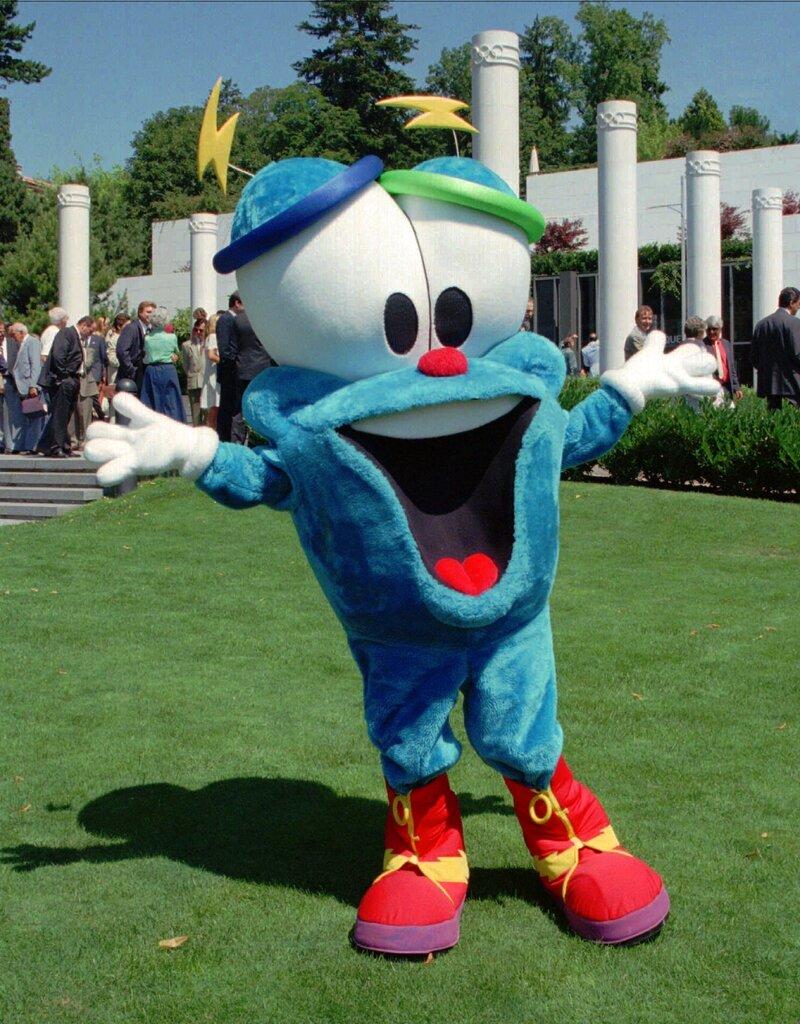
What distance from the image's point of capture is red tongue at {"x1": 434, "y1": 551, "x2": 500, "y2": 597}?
3734 mm

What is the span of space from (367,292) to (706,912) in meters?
2.14

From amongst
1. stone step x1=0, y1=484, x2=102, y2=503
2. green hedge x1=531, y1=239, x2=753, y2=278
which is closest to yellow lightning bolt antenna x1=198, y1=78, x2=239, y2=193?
stone step x1=0, y1=484, x2=102, y2=503

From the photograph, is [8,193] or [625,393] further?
[8,193]

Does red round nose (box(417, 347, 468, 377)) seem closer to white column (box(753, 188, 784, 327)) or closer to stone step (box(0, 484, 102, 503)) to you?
stone step (box(0, 484, 102, 503))

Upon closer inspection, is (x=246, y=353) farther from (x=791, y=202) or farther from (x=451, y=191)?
(x=791, y=202)

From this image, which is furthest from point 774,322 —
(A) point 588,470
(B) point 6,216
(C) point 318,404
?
(B) point 6,216

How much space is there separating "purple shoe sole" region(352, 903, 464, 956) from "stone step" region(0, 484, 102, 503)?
1070 cm

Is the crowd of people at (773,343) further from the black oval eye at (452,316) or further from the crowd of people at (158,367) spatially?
the black oval eye at (452,316)

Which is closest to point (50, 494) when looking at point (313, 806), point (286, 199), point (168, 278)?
point (313, 806)

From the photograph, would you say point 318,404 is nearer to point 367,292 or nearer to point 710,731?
point 367,292

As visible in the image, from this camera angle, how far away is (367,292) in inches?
146

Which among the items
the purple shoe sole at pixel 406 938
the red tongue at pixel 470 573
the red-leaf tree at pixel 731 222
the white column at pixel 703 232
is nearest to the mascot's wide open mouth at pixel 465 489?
the red tongue at pixel 470 573

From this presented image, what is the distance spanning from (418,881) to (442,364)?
152cm

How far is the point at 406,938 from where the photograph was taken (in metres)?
3.71
